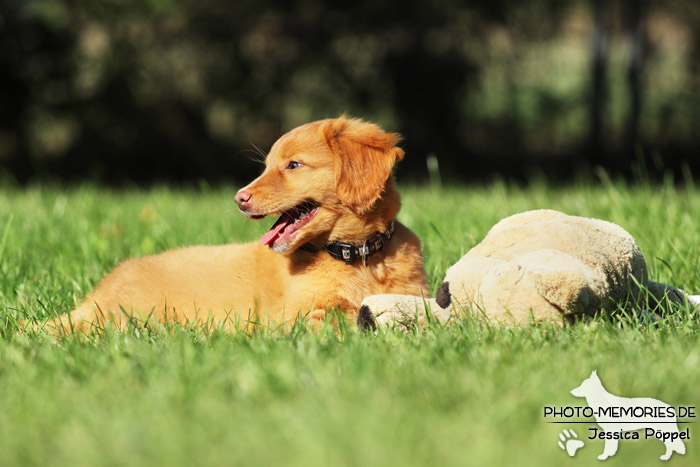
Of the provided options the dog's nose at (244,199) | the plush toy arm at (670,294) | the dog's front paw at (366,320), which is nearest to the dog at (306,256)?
the dog's nose at (244,199)

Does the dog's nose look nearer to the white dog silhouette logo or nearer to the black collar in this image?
the black collar

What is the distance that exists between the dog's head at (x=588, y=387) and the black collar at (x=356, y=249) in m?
1.12

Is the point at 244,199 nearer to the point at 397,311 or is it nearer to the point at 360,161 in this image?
the point at 360,161

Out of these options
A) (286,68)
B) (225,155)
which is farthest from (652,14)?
(225,155)

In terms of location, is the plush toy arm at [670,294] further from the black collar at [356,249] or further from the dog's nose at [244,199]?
the dog's nose at [244,199]

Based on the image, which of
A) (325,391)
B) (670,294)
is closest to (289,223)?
(325,391)

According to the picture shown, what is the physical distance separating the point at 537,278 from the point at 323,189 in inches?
35.3

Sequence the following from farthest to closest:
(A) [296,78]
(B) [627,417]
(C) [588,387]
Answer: (A) [296,78] < (C) [588,387] < (B) [627,417]

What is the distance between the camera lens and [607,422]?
1911 millimetres

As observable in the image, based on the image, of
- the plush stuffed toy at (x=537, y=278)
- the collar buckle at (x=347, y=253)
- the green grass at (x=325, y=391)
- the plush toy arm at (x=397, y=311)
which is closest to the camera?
the green grass at (x=325, y=391)

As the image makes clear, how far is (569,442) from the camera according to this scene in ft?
5.81

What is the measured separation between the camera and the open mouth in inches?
113

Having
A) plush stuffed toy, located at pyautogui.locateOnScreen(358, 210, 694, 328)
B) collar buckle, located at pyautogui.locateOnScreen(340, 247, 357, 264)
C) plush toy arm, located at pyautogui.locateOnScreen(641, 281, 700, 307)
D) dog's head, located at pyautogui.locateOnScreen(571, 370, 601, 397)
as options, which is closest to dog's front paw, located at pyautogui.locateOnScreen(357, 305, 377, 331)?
plush stuffed toy, located at pyautogui.locateOnScreen(358, 210, 694, 328)

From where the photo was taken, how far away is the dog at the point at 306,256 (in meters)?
2.88
